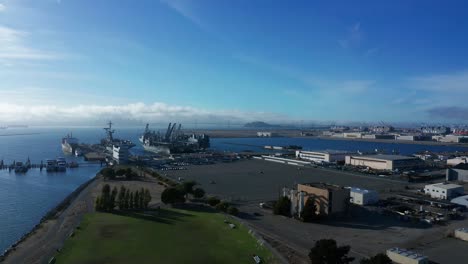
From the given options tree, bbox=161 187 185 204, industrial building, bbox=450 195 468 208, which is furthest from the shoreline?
industrial building, bbox=450 195 468 208

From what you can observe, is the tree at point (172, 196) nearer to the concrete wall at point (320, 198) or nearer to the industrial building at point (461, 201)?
the concrete wall at point (320, 198)

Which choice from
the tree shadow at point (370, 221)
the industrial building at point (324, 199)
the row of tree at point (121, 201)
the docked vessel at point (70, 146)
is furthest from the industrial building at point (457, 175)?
the docked vessel at point (70, 146)

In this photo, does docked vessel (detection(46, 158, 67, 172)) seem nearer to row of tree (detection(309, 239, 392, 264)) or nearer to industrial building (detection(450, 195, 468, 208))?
row of tree (detection(309, 239, 392, 264))

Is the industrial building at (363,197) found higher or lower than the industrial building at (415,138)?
lower

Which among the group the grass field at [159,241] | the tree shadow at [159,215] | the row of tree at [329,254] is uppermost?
the row of tree at [329,254]

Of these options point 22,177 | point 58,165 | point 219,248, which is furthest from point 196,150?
point 219,248

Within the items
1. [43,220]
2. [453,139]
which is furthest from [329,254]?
[453,139]

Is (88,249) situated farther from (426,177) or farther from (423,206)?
(426,177)

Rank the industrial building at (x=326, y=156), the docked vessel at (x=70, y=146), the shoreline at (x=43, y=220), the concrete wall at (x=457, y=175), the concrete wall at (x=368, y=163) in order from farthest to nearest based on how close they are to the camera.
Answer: the docked vessel at (x=70, y=146) → the industrial building at (x=326, y=156) → the concrete wall at (x=368, y=163) → the concrete wall at (x=457, y=175) → the shoreline at (x=43, y=220)
